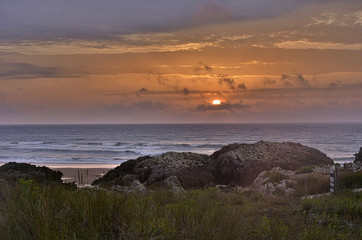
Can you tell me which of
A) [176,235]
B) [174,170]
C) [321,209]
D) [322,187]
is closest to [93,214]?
[176,235]

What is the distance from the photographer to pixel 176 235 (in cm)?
532

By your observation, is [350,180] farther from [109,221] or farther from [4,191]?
[4,191]

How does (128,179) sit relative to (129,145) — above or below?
above

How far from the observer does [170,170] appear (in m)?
25.6

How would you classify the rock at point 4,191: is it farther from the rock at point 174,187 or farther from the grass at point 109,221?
the rock at point 174,187

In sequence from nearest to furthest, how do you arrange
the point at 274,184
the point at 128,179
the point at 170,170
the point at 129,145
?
1. the point at 274,184
2. the point at 128,179
3. the point at 170,170
4. the point at 129,145

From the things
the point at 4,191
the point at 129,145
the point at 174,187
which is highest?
the point at 4,191

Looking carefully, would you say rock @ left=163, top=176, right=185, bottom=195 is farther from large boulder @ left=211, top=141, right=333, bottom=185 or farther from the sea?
the sea

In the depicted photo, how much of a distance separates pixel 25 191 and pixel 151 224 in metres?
2.54

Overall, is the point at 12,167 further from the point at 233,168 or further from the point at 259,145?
the point at 259,145

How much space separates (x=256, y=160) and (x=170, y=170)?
655cm

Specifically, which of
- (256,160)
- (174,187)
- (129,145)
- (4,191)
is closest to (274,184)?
(174,187)

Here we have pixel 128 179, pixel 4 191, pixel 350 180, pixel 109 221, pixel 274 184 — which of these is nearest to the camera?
pixel 109 221

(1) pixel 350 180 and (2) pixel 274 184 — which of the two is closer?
(1) pixel 350 180
